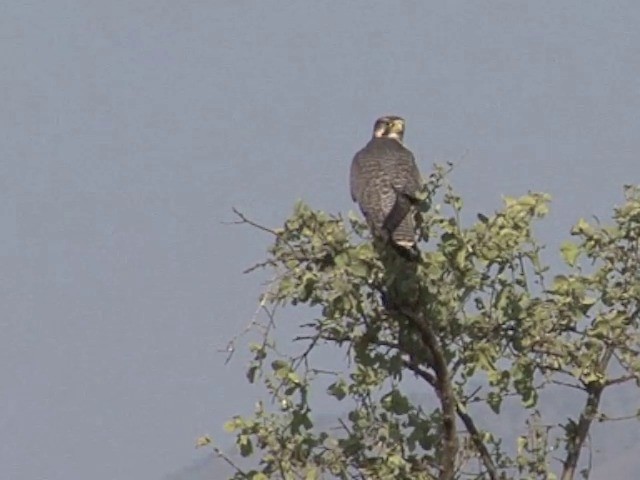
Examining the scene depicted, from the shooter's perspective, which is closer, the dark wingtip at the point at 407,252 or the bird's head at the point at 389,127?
the dark wingtip at the point at 407,252

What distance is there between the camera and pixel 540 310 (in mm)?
12984

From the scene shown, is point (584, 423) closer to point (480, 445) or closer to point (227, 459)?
point (480, 445)

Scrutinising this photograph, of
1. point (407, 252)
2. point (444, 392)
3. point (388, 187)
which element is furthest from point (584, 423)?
point (407, 252)

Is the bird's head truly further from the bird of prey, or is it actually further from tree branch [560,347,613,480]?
tree branch [560,347,613,480]

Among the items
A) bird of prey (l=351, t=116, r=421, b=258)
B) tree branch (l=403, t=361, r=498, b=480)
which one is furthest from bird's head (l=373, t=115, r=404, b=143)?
tree branch (l=403, t=361, r=498, b=480)

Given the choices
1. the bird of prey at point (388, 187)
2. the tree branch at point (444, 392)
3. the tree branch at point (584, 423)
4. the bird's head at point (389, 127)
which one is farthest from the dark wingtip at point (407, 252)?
the bird's head at point (389, 127)

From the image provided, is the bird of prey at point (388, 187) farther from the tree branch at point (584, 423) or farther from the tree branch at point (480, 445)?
the tree branch at point (584, 423)

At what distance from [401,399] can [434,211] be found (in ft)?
4.49

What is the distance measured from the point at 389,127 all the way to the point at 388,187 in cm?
242

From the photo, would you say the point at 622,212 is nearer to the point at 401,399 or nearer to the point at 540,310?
the point at 540,310

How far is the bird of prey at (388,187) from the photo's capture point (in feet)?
39.9

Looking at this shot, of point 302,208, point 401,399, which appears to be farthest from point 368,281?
point 401,399

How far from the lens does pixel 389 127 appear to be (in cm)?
1547

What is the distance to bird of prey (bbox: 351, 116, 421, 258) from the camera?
12.1 m
